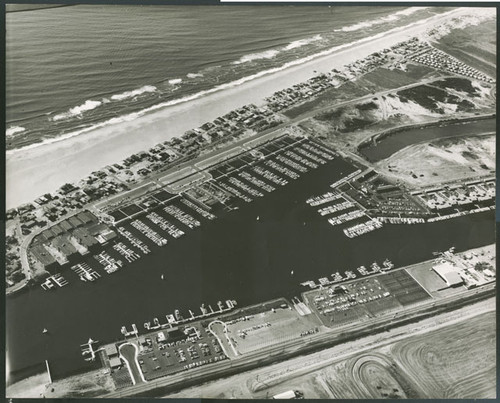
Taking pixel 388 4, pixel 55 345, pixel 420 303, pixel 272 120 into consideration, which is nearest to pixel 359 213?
pixel 420 303

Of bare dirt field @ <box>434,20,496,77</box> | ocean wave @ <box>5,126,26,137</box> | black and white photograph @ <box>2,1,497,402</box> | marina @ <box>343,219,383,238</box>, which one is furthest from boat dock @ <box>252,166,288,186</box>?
bare dirt field @ <box>434,20,496,77</box>

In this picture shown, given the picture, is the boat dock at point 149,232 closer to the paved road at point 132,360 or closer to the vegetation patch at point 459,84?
the paved road at point 132,360

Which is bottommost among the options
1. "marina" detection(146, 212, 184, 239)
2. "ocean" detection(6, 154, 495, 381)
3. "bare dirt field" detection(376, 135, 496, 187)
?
"ocean" detection(6, 154, 495, 381)

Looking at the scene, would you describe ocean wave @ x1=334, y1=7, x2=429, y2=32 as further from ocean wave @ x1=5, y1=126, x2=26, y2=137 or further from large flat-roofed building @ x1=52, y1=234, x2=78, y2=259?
large flat-roofed building @ x1=52, y1=234, x2=78, y2=259

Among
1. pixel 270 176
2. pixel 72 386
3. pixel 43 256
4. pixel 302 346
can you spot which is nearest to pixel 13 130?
pixel 43 256

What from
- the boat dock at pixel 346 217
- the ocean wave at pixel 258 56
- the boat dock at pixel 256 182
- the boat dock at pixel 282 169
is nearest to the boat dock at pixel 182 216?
the boat dock at pixel 256 182

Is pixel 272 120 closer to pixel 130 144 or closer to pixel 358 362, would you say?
pixel 130 144
